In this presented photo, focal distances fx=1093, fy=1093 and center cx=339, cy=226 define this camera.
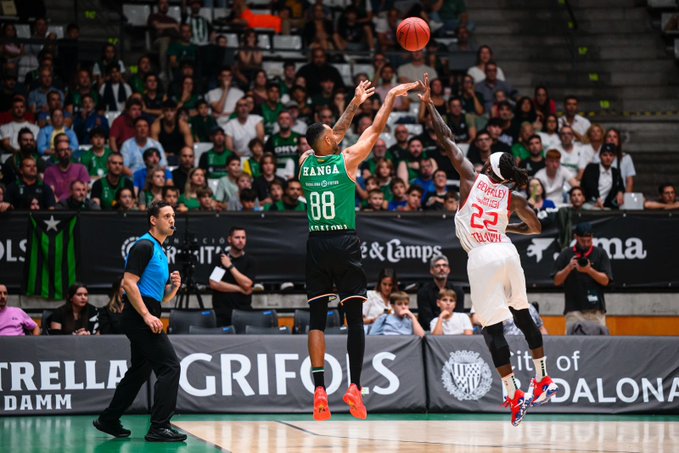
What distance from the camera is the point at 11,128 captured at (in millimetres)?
19312

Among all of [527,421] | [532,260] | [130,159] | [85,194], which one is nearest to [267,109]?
[130,159]

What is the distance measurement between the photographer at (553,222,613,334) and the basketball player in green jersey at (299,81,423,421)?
5805 millimetres

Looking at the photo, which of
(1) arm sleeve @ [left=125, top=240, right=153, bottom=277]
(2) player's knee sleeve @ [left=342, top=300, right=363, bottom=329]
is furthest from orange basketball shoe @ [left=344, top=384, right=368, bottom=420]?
(1) arm sleeve @ [left=125, top=240, right=153, bottom=277]

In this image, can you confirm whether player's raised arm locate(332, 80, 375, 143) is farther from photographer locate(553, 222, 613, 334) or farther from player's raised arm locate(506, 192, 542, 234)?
photographer locate(553, 222, 613, 334)

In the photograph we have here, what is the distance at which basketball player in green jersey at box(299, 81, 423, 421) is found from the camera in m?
10.8

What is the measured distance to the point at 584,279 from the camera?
53.1ft

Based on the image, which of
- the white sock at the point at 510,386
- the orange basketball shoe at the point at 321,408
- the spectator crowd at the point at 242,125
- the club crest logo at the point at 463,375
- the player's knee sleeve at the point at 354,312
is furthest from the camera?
the spectator crowd at the point at 242,125

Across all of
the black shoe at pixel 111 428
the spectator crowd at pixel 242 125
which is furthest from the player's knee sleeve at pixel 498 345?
the spectator crowd at pixel 242 125

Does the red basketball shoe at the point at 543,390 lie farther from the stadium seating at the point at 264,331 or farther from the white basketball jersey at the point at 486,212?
the stadium seating at the point at 264,331

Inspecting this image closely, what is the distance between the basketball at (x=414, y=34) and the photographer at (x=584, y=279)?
5.36m

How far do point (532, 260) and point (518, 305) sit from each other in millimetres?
6775

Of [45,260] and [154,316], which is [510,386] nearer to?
[154,316]

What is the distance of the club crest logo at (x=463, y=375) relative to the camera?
14.9 m

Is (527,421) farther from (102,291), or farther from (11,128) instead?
(11,128)
